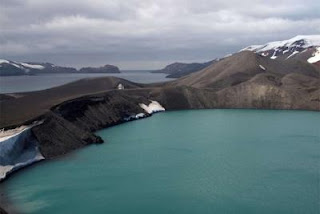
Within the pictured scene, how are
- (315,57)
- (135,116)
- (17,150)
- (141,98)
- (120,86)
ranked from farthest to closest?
(315,57) < (120,86) < (141,98) < (135,116) < (17,150)

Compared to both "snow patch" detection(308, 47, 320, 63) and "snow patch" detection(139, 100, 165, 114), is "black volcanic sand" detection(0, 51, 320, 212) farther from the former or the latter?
"snow patch" detection(308, 47, 320, 63)

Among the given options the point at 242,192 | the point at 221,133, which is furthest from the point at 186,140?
the point at 242,192

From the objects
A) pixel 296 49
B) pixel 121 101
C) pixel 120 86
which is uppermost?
pixel 296 49

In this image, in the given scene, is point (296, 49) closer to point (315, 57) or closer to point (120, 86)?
point (315, 57)

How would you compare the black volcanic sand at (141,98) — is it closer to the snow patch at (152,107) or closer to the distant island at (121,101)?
the distant island at (121,101)

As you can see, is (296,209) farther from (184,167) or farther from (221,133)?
(221,133)

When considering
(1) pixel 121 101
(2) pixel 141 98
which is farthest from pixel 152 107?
(1) pixel 121 101
